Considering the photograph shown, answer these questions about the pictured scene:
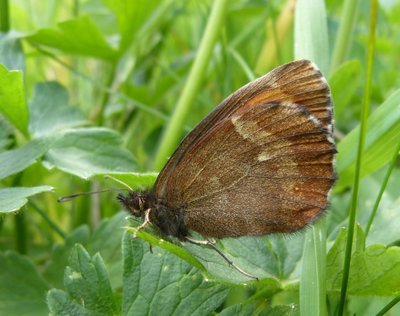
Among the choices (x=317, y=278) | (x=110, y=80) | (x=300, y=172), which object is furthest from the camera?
(x=110, y=80)

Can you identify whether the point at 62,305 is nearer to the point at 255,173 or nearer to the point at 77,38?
the point at 255,173

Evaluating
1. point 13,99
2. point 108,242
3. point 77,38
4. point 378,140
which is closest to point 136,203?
point 108,242

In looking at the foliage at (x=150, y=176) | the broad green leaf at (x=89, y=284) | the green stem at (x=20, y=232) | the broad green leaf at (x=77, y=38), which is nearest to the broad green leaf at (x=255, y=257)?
the foliage at (x=150, y=176)

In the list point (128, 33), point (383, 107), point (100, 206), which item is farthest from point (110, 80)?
point (383, 107)

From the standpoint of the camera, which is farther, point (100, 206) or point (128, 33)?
point (128, 33)

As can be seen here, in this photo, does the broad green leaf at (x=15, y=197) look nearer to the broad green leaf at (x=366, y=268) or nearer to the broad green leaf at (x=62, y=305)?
→ the broad green leaf at (x=62, y=305)

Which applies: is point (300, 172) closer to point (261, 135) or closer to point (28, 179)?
point (261, 135)
